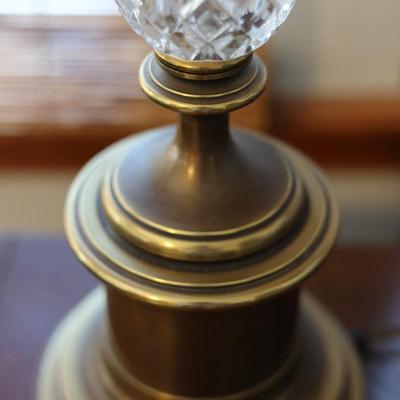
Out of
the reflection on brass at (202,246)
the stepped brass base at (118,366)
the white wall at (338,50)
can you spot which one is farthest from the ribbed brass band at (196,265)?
the white wall at (338,50)

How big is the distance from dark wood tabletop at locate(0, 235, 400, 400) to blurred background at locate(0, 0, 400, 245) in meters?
0.14

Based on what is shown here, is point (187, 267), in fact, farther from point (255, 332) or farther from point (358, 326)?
point (358, 326)

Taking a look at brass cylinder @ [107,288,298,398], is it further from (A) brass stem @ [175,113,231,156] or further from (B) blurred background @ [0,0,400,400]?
(B) blurred background @ [0,0,400,400]

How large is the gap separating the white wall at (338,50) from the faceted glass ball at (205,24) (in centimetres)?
41

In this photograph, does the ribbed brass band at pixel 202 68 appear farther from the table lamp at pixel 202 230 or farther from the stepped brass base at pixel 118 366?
the stepped brass base at pixel 118 366

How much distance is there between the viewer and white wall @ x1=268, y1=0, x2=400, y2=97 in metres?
0.83

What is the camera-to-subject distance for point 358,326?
69cm

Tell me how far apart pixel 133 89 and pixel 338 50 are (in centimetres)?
24

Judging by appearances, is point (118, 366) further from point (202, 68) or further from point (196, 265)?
point (202, 68)

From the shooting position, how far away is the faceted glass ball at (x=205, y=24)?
0.41 meters

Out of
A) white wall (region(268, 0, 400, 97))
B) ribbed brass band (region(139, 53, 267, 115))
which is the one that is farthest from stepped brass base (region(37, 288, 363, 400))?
white wall (region(268, 0, 400, 97))

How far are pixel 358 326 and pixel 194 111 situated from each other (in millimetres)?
341

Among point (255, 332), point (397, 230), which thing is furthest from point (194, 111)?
point (397, 230)

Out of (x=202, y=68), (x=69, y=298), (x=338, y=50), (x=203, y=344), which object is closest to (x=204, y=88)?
(x=202, y=68)
